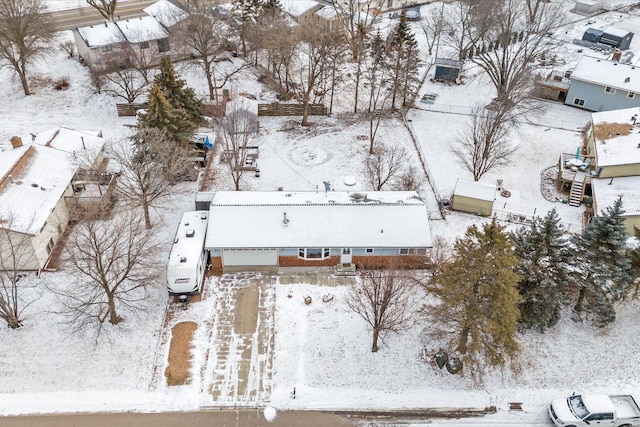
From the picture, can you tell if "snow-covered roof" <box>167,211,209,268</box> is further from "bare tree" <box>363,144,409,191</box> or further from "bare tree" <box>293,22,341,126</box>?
"bare tree" <box>293,22,341,126</box>

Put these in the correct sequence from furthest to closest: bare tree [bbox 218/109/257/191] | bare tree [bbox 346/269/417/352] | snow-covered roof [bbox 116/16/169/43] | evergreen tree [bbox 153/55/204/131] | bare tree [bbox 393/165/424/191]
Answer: snow-covered roof [bbox 116/16/169/43] < evergreen tree [bbox 153/55/204/131] < bare tree [bbox 393/165/424/191] < bare tree [bbox 218/109/257/191] < bare tree [bbox 346/269/417/352]

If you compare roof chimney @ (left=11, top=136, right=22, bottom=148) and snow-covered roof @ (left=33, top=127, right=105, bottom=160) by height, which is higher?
roof chimney @ (left=11, top=136, right=22, bottom=148)

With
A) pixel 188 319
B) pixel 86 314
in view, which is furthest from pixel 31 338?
pixel 188 319

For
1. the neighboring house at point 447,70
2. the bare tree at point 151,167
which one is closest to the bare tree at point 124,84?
the bare tree at point 151,167

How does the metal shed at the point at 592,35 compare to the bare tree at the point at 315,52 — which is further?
the metal shed at the point at 592,35

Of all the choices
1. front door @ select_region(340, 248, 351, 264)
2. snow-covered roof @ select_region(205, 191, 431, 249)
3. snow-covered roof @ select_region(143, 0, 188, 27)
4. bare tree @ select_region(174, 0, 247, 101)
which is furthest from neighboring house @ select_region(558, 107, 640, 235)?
snow-covered roof @ select_region(143, 0, 188, 27)

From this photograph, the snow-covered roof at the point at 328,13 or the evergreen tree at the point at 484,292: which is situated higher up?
the snow-covered roof at the point at 328,13

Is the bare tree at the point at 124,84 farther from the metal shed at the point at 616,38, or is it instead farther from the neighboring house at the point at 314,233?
the metal shed at the point at 616,38
